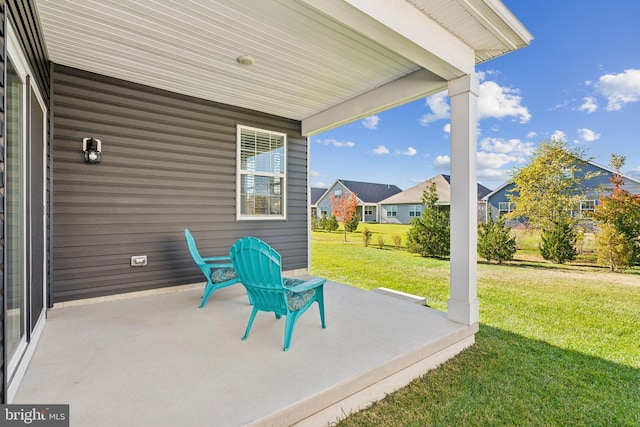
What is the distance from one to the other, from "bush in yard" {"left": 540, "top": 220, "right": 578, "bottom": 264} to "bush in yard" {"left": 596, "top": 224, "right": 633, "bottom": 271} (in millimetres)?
581

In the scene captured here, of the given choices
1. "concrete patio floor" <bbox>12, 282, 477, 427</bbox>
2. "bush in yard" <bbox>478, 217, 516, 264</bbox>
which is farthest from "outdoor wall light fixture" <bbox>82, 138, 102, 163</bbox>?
"bush in yard" <bbox>478, 217, 516, 264</bbox>

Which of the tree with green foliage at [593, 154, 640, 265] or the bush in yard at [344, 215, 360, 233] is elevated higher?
the tree with green foliage at [593, 154, 640, 265]

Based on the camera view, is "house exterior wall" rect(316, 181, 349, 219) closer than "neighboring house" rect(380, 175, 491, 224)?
No

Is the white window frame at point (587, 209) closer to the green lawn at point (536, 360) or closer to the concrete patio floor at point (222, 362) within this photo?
the green lawn at point (536, 360)

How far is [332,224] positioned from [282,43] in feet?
31.7

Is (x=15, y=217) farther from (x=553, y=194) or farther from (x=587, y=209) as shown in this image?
(x=553, y=194)

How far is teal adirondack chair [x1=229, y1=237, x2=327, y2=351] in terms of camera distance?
7.88 feet

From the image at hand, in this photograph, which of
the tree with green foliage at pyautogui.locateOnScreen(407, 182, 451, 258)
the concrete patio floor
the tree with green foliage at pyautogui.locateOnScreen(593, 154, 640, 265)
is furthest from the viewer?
the tree with green foliage at pyautogui.locateOnScreen(407, 182, 451, 258)

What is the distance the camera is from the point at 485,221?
8.19 meters

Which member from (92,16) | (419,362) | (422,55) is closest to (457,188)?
(422,55)

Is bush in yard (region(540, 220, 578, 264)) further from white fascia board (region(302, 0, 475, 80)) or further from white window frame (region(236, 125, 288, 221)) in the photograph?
white window frame (region(236, 125, 288, 221))

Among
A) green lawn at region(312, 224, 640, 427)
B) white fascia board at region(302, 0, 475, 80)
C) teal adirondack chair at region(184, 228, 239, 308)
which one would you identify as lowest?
green lawn at region(312, 224, 640, 427)

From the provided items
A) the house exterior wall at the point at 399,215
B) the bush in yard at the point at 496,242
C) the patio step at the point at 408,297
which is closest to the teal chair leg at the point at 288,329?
the patio step at the point at 408,297

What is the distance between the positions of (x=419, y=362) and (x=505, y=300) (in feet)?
11.0
